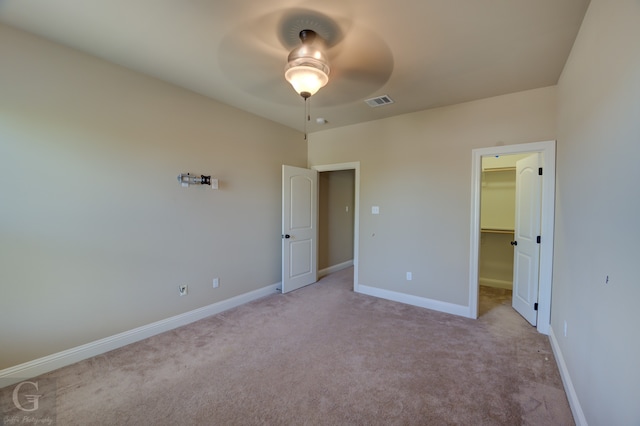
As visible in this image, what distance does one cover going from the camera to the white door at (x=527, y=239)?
303 cm

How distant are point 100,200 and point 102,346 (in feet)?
4.53

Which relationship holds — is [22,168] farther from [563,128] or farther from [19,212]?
[563,128]

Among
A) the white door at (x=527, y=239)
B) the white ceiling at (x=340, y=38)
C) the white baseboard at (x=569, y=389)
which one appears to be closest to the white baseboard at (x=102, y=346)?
the white ceiling at (x=340, y=38)

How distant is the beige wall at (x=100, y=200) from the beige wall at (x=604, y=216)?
3.51 meters

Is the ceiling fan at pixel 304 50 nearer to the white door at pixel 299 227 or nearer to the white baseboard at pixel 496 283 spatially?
the white door at pixel 299 227

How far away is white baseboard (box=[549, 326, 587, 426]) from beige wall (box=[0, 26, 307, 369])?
348 cm

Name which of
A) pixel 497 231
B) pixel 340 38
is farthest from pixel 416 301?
pixel 340 38

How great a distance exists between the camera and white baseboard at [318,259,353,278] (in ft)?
17.2

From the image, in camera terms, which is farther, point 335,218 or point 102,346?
point 335,218

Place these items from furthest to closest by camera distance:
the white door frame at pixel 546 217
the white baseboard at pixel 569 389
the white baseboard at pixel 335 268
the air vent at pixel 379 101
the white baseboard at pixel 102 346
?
the white baseboard at pixel 335 268 → the air vent at pixel 379 101 → the white door frame at pixel 546 217 → the white baseboard at pixel 102 346 → the white baseboard at pixel 569 389

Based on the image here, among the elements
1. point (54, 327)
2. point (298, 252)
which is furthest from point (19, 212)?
point (298, 252)

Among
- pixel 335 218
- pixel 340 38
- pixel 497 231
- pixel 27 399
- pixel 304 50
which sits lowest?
pixel 27 399

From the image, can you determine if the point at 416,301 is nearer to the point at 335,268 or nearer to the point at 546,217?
the point at 546,217

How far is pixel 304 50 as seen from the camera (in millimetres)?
1954
